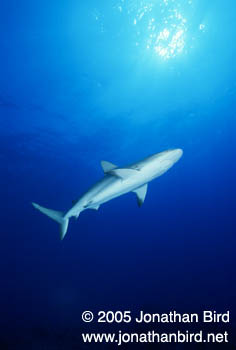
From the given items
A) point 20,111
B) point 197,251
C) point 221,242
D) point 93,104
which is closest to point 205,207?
point 221,242

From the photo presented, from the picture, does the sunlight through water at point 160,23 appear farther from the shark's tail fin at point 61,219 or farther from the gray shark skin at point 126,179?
the shark's tail fin at point 61,219

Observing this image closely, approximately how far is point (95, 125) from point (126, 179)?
15.0 m

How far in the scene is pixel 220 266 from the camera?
178ft

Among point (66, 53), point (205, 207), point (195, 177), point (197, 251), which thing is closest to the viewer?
point (66, 53)

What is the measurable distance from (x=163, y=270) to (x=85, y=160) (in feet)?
150

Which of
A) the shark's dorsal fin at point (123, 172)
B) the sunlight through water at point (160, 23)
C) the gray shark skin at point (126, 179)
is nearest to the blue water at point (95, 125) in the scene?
the sunlight through water at point (160, 23)

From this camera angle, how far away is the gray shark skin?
5168mm

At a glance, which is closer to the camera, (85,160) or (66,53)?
(66,53)

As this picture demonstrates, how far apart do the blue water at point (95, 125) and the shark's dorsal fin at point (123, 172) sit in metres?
8.68

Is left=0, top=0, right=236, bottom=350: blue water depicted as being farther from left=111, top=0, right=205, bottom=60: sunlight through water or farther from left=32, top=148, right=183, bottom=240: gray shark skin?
left=32, top=148, right=183, bottom=240: gray shark skin

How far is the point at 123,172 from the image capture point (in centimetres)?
530

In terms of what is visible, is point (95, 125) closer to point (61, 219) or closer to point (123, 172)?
point (61, 219)

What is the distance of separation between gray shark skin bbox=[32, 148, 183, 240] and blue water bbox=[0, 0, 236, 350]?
853cm

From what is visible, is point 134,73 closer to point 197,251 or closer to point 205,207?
point 205,207
